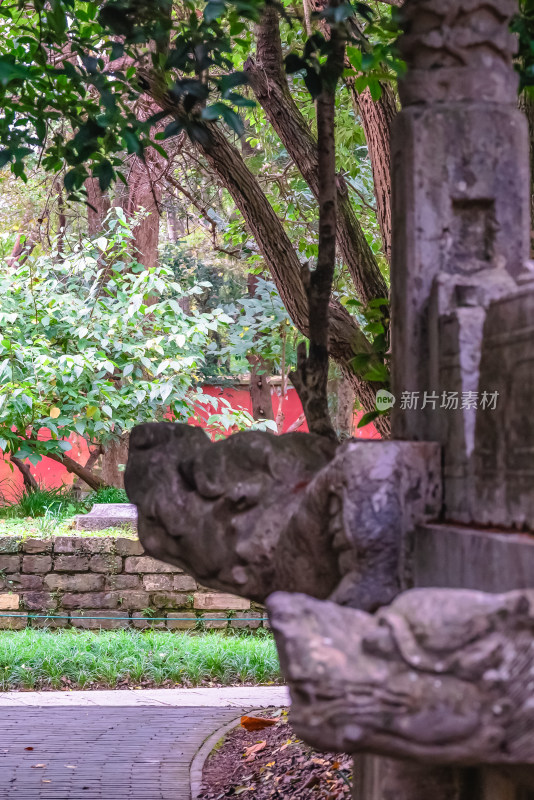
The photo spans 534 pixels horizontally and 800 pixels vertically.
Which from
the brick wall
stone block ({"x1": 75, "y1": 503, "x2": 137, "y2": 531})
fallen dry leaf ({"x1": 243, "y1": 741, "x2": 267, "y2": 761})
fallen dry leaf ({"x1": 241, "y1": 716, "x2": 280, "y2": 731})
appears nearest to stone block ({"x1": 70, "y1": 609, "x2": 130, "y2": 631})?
the brick wall

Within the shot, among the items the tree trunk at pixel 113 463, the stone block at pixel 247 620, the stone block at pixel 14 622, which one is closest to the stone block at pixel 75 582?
the stone block at pixel 14 622

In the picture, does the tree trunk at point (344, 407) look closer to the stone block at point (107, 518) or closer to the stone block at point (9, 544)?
the stone block at point (107, 518)

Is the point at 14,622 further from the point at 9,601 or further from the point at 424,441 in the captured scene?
the point at 424,441

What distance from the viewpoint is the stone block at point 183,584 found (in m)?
8.73

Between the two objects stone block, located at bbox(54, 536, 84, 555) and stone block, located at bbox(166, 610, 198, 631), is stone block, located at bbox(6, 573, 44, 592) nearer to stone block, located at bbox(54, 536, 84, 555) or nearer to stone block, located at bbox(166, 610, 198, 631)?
stone block, located at bbox(54, 536, 84, 555)

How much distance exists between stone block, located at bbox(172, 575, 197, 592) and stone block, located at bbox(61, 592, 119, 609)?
22.5 inches

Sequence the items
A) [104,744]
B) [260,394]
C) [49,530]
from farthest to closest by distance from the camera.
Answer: [260,394] → [49,530] → [104,744]

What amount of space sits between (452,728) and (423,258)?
3.98 ft

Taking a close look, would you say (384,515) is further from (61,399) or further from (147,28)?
(61,399)

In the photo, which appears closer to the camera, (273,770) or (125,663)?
(273,770)

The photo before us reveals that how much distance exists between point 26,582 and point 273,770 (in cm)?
432

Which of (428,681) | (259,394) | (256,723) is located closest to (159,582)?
(256,723)

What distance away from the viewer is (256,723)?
5.97 m

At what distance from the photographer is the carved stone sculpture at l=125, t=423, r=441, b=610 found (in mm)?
2145
